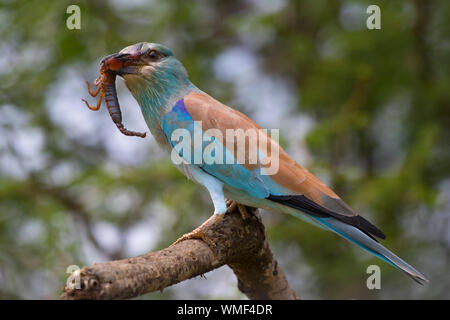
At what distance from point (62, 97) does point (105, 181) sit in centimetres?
119

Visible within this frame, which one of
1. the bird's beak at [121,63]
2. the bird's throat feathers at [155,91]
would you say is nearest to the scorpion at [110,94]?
the bird's beak at [121,63]

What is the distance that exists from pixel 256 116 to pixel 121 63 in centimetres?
293

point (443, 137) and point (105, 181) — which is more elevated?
point (443, 137)

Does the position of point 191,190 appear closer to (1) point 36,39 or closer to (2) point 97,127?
A: (2) point 97,127

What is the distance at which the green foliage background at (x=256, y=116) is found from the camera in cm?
498

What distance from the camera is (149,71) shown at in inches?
122

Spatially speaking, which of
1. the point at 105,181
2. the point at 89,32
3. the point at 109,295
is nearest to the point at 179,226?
the point at 105,181

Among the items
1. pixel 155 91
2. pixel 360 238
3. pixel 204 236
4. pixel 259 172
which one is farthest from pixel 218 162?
pixel 360 238

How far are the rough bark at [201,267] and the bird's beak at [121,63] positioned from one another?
0.93 m

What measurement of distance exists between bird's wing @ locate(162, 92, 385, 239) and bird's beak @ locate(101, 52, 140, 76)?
0.31m

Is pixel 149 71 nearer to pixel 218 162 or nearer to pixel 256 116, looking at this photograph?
pixel 218 162

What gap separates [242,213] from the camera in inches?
120

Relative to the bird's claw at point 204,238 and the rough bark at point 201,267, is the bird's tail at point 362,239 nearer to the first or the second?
the rough bark at point 201,267

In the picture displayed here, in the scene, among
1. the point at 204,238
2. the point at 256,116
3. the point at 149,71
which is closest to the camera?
the point at 204,238
